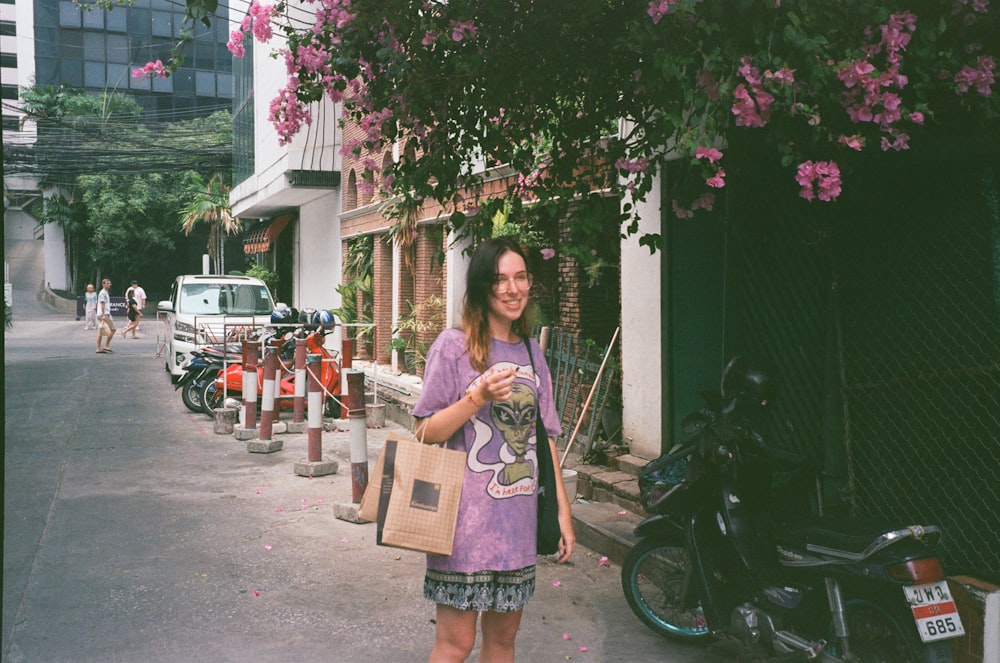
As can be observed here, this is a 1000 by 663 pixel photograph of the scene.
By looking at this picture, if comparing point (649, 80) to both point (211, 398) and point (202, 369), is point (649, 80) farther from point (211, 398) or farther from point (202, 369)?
point (202, 369)

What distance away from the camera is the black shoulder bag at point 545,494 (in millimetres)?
3225

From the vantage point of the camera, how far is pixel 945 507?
523 cm

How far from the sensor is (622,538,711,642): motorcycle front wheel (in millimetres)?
4785

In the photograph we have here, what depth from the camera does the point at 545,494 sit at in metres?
3.26

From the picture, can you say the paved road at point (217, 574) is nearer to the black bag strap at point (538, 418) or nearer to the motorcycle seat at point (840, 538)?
the motorcycle seat at point (840, 538)

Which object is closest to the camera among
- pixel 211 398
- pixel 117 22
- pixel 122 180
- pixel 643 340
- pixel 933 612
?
pixel 933 612

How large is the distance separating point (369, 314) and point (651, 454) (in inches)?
497

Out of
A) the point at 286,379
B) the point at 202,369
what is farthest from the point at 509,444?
the point at 202,369

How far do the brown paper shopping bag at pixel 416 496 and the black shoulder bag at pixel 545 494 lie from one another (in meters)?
0.36

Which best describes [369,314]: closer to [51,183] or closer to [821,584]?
[821,584]

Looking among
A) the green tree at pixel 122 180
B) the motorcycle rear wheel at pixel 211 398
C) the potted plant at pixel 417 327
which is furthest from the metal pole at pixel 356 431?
the green tree at pixel 122 180

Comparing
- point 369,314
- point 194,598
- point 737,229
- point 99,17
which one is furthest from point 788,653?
point 99,17

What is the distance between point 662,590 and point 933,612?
1529 mm

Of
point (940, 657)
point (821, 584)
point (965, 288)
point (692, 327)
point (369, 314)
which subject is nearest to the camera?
point (940, 657)
